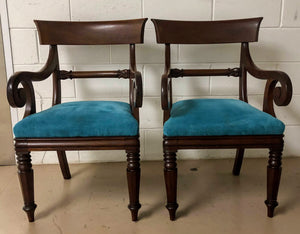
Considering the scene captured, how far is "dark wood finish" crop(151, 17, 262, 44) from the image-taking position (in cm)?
153

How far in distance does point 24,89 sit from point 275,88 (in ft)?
3.51

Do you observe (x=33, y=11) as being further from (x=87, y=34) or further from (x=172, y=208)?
(x=172, y=208)

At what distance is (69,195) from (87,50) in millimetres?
857

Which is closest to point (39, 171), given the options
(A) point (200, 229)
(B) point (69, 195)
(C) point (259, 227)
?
(B) point (69, 195)

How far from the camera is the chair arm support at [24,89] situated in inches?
45.3

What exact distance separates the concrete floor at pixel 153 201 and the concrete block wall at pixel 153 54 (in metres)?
0.26

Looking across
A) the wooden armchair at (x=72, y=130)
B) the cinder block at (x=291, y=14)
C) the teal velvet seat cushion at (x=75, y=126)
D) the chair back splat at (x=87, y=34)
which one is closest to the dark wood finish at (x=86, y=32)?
the chair back splat at (x=87, y=34)

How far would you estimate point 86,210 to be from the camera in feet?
4.64

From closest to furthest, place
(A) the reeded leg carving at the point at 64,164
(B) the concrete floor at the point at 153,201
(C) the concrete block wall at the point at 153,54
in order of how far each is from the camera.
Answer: (B) the concrete floor at the point at 153,201 → (A) the reeded leg carving at the point at 64,164 → (C) the concrete block wall at the point at 153,54

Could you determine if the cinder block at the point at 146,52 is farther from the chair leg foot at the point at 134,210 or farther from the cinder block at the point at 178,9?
the chair leg foot at the point at 134,210

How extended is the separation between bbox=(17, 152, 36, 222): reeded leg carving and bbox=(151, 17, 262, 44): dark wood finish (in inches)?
34.3

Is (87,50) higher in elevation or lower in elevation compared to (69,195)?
higher

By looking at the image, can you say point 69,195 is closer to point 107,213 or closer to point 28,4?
point 107,213

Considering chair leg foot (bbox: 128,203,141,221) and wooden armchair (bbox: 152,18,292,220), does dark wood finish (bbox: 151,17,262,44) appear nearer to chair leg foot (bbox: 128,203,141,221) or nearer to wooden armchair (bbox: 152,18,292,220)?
wooden armchair (bbox: 152,18,292,220)
